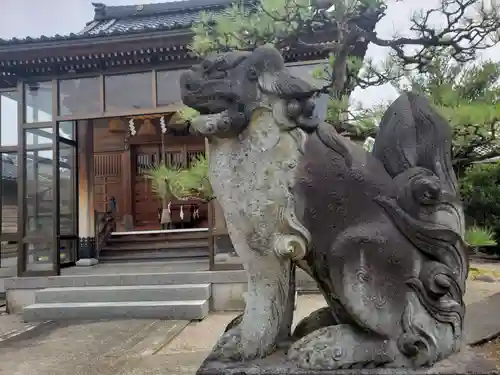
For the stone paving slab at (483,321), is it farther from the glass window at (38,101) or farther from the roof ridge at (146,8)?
the roof ridge at (146,8)

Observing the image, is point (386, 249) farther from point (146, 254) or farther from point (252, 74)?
point (146, 254)

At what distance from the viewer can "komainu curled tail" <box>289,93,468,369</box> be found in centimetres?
141

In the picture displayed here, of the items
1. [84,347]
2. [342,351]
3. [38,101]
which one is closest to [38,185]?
[38,101]

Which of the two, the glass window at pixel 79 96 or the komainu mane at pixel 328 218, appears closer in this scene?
the komainu mane at pixel 328 218

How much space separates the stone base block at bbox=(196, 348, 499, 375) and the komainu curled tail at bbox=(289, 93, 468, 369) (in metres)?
0.03

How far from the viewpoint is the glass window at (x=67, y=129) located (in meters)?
7.16

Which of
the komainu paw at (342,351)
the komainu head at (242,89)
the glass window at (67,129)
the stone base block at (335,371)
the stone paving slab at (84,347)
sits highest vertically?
the glass window at (67,129)

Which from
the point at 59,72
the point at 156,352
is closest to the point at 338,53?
the point at 156,352

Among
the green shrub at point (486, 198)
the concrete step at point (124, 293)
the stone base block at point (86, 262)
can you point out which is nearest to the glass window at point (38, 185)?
the concrete step at point (124, 293)

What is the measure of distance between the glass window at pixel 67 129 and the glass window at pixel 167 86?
2.00 m

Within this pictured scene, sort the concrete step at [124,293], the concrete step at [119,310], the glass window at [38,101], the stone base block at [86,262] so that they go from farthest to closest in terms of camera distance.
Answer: the stone base block at [86,262], the glass window at [38,101], the concrete step at [124,293], the concrete step at [119,310]

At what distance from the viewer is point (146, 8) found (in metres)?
11.2

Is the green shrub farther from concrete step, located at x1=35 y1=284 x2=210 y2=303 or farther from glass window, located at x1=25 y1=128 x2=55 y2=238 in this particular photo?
glass window, located at x1=25 y1=128 x2=55 y2=238

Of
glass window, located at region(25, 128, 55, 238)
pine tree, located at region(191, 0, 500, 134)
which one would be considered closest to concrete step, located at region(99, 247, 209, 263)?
glass window, located at region(25, 128, 55, 238)
